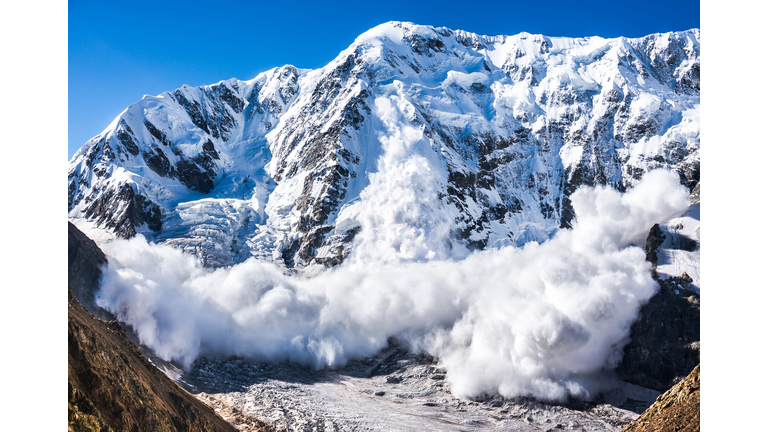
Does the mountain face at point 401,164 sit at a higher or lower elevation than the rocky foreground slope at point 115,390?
higher

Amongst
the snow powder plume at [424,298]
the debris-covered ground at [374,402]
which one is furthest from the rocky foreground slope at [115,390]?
the snow powder plume at [424,298]

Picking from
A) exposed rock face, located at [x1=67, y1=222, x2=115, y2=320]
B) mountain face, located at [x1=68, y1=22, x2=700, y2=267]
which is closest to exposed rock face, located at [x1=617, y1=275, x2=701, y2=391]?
mountain face, located at [x1=68, y1=22, x2=700, y2=267]

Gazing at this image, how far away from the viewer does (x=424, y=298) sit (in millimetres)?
130375

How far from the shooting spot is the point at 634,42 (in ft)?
650

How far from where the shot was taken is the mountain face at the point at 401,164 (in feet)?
498

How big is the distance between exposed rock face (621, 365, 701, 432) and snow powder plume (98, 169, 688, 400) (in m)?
76.0

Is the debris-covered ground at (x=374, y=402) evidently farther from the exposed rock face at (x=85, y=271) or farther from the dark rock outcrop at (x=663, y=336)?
the exposed rock face at (x=85, y=271)

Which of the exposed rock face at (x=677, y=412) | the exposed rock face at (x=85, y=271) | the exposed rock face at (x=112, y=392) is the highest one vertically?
the exposed rock face at (x=85, y=271)

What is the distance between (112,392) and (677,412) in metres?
27.6

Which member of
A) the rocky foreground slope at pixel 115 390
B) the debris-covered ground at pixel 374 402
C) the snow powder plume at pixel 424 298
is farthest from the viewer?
the snow powder plume at pixel 424 298

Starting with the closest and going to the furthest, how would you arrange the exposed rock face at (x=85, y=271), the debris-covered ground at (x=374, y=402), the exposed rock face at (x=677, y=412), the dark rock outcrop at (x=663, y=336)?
the exposed rock face at (x=677, y=412), the debris-covered ground at (x=374, y=402), the dark rock outcrop at (x=663, y=336), the exposed rock face at (x=85, y=271)

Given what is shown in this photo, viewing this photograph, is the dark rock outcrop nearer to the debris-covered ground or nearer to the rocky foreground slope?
the debris-covered ground

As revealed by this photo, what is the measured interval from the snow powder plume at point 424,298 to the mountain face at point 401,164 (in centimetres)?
387
